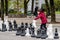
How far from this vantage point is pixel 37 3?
262ft

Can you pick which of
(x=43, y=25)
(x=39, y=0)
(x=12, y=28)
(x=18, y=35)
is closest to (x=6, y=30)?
(x=12, y=28)

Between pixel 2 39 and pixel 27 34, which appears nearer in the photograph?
pixel 2 39

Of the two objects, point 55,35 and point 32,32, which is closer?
point 55,35

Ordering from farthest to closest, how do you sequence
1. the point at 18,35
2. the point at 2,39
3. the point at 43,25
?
the point at 18,35 → the point at 43,25 → the point at 2,39

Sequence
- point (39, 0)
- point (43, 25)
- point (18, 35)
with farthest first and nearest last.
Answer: point (39, 0)
point (18, 35)
point (43, 25)

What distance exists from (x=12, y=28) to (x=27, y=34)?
3390 millimetres

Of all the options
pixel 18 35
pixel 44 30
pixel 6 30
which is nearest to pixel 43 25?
pixel 44 30

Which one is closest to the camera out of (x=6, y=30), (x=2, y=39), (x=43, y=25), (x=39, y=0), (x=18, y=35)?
(x=2, y=39)

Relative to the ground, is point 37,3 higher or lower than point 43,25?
lower

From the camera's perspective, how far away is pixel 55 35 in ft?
51.4

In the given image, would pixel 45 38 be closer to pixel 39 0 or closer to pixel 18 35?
pixel 18 35

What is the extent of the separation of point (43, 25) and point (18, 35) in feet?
7.01

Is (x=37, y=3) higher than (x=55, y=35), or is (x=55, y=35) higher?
(x=55, y=35)

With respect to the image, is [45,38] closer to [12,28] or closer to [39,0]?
[12,28]
